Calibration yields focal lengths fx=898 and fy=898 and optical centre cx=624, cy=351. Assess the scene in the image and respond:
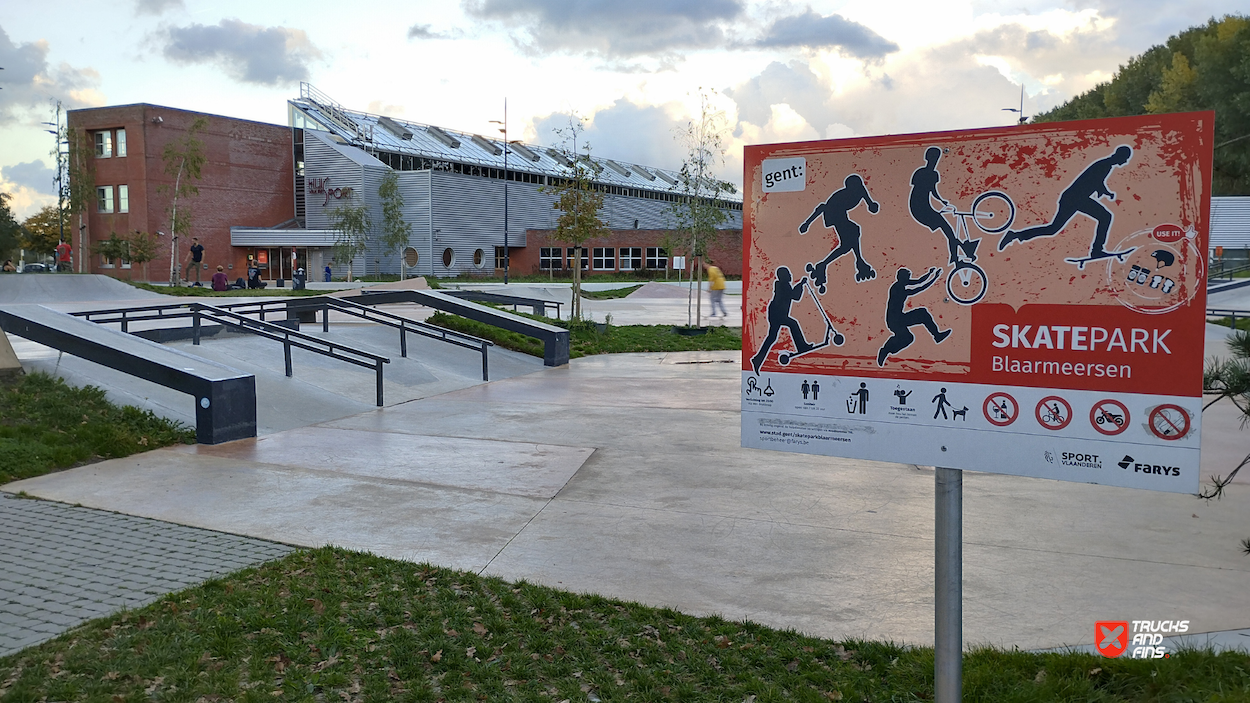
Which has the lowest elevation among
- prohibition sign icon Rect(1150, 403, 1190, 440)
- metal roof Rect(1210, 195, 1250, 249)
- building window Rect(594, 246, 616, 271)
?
prohibition sign icon Rect(1150, 403, 1190, 440)

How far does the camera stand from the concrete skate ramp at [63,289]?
2962cm

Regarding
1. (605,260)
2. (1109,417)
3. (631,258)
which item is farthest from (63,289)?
(631,258)

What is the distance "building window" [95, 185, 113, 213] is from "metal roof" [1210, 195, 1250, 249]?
2421 inches

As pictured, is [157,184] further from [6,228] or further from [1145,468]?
[1145,468]

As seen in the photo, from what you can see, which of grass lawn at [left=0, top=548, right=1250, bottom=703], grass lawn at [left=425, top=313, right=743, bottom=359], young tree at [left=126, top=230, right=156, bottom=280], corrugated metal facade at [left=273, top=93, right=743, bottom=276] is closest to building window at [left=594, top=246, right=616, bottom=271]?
corrugated metal facade at [left=273, top=93, right=743, bottom=276]

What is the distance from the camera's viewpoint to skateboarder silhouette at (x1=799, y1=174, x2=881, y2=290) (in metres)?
3.08

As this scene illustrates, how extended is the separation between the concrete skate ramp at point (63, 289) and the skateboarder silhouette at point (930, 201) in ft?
103

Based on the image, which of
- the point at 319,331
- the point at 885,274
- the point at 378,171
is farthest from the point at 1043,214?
the point at 378,171

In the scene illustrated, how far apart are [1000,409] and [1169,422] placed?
1.53ft

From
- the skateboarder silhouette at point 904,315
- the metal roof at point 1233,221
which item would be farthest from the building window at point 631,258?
the skateboarder silhouette at point 904,315

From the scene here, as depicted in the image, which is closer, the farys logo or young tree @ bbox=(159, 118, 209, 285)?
the farys logo

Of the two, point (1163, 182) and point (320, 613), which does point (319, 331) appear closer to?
point (320, 613)

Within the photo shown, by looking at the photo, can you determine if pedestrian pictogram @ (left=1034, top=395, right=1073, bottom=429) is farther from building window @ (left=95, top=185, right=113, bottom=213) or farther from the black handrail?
building window @ (left=95, top=185, right=113, bottom=213)

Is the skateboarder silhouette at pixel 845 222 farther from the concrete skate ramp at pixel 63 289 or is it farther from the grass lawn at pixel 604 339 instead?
the concrete skate ramp at pixel 63 289
